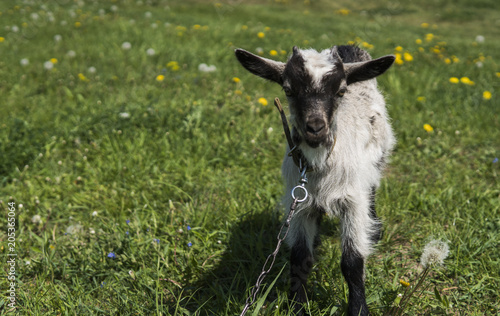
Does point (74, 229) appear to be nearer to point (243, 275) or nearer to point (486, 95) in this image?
point (243, 275)

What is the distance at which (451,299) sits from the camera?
9.23 ft

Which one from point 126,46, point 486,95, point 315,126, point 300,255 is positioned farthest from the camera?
point 126,46

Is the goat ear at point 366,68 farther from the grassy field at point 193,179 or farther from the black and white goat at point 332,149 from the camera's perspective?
the grassy field at point 193,179

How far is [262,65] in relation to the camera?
2.59 metres

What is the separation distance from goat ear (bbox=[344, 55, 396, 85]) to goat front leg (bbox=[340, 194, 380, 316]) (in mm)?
780

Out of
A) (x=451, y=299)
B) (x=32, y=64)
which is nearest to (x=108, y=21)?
(x=32, y=64)

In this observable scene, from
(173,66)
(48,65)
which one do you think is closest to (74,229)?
(173,66)

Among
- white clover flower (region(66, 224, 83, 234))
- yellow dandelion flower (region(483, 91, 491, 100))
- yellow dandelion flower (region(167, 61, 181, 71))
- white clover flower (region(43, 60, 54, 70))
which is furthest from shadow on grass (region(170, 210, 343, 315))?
white clover flower (region(43, 60, 54, 70))

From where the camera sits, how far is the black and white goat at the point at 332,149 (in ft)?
7.77

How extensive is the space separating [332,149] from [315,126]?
1.31ft

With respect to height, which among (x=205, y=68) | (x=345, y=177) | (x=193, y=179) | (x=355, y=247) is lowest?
(x=193, y=179)

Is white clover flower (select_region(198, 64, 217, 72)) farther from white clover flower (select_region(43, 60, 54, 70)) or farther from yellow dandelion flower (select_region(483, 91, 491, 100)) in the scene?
yellow dandelion flower (select_region(483, 91, 491, 100))

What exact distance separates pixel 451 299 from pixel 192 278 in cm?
176

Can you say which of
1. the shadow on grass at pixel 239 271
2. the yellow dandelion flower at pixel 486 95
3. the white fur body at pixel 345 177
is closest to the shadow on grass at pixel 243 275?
the shadow on grass at pixel 239 271
